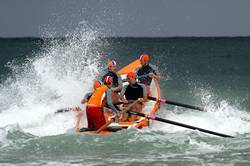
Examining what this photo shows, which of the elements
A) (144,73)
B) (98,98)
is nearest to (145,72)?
(144,73)

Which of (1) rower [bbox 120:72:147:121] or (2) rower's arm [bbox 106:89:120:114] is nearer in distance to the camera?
(2) rower's arm [bbox 106:89:120:114]

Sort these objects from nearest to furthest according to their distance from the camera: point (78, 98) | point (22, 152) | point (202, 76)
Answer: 1. point (22, 152)
2. point (78, 98)
3. point (202, 76)

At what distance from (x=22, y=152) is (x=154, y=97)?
492cm

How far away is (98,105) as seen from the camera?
17.3 m

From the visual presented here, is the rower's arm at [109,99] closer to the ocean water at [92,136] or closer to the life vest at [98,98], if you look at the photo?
the life vest at [98,98]

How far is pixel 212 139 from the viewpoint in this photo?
17.6 meters

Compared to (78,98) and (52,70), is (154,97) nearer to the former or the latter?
(78,98)

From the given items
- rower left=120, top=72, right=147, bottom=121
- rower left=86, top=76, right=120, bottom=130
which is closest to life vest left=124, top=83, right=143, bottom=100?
rower left=120, top=72, right=147, bottom=121

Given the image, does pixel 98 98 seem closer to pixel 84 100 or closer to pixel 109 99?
pixel 109 99

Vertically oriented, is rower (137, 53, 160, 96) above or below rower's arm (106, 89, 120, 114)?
above

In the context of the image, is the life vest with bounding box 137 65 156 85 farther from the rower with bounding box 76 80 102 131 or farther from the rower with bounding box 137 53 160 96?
the rower with bounding box 76 80 102 131

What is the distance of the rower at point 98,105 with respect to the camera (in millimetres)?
17359

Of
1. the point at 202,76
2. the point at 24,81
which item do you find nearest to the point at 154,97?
the point at 24,81

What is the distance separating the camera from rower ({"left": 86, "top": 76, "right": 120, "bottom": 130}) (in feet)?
57.0
